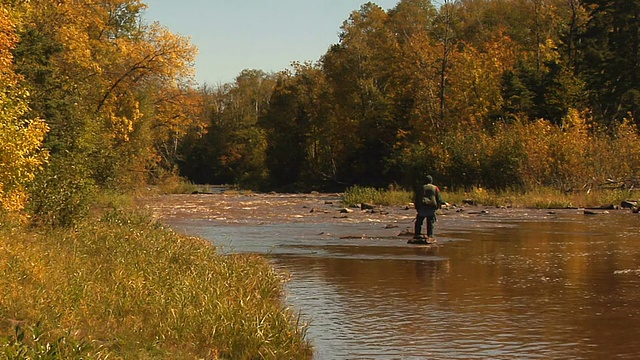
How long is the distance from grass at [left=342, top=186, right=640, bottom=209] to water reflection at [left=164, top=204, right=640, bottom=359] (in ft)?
43.3

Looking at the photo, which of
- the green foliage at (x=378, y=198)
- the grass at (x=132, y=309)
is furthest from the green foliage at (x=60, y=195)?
the green foliage at (x=378, y=198)

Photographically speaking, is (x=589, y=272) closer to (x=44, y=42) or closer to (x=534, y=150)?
(x=44, y=42)

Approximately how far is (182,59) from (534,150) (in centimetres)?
2064

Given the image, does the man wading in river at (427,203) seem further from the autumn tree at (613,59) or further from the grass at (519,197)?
the autumn tree at (613,59)

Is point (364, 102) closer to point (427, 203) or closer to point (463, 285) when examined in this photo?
point (427, 203)

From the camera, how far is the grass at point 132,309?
1001cm

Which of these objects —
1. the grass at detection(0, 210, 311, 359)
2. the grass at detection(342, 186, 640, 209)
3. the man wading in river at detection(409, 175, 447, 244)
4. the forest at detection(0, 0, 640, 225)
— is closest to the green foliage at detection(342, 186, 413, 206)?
the grass at detection(342, 186, 640, 209)

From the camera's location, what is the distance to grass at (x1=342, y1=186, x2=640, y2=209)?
4444cm

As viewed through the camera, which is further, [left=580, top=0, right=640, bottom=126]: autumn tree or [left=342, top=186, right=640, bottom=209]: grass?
[left=580, top=0, right=640, bottom=126]: autumn tree

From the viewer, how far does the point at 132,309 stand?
12188mm

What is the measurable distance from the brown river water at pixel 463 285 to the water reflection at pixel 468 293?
27 millimetres

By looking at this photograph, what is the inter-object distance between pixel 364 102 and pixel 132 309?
68.2 meters

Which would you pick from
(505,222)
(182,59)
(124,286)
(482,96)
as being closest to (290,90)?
(482,96)

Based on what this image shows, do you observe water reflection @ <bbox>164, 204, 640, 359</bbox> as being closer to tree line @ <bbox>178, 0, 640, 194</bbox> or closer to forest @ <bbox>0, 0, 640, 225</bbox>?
forest @ <bbox>0, 0, 640, 225</bbox>
